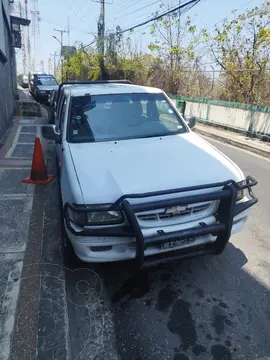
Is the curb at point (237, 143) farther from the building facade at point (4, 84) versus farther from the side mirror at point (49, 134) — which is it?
the building facade at point (4, 84)

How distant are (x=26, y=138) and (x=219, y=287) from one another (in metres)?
7.49

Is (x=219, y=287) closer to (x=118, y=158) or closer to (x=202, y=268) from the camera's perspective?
(x=202, y=268)

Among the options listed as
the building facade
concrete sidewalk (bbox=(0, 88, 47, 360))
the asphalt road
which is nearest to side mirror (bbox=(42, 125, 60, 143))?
concrete sidewalk (bbox=(0, 88, 47, 360))

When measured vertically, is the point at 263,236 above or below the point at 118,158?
below

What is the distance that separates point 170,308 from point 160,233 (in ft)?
2.46

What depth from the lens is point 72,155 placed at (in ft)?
10.1

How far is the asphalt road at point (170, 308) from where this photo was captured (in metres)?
2.14

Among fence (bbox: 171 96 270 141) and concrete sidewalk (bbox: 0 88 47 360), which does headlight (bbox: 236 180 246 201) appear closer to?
concrete sidewalk (bbox: 0 88 47 360)

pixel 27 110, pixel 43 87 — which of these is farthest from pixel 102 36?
pixel 27 110

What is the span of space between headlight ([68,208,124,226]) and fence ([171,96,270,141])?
28.2ft

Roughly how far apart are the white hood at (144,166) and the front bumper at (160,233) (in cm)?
14

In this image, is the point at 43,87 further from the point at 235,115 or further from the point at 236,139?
the point at 236,139

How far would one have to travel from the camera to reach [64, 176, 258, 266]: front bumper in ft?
7.48

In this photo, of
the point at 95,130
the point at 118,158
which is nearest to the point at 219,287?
the point at 118,158
